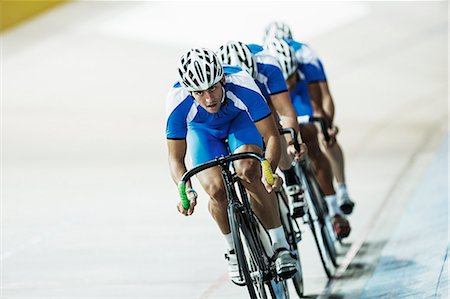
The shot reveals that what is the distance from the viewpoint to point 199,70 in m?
5.25

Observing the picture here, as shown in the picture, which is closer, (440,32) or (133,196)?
(133,196)

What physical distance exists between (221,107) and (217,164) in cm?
53

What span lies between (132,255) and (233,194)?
8.66ft

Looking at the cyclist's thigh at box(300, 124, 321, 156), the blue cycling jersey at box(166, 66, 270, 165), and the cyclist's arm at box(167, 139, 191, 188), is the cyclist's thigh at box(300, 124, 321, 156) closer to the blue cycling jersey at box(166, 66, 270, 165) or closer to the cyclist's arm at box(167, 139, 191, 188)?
the blue cycling jersey at box(166, 66, 270, 165)

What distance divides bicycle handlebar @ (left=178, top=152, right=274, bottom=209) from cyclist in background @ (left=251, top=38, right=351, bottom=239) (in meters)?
2.25

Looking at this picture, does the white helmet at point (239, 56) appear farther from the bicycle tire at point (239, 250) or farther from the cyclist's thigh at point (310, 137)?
the bicycle tire at point (239, 250)

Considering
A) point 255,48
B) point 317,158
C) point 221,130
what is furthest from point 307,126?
point 221,130

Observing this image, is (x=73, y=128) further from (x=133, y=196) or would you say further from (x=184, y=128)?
(x=184, y=128)

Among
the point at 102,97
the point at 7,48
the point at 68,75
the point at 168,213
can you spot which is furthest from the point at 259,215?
the point at 7,48

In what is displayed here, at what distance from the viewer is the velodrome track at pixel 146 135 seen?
7.42 m

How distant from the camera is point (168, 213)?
9.27 metres

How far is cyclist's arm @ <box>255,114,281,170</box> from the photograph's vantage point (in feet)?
18.2

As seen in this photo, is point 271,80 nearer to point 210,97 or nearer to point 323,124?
point 323,124

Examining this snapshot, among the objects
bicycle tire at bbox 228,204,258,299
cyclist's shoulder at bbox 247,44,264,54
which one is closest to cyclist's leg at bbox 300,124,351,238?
cyclist's shoulder at bbox 247,44,264,54
